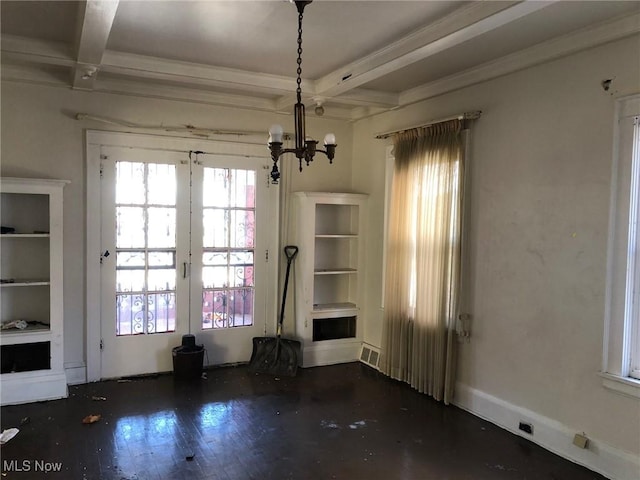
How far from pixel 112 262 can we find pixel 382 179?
2.90 metres

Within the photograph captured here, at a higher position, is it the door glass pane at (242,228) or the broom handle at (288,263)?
the door glass pane at (242,228)

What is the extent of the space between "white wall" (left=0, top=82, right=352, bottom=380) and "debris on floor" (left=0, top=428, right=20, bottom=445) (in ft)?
3.44

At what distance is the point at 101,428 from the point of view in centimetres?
367

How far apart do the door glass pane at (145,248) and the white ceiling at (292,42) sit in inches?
32.7

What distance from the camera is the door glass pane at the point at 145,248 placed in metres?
4.75

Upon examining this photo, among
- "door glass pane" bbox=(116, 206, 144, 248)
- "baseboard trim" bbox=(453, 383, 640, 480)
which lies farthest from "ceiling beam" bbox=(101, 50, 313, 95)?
"baseboard trim" bbox=(453, 383, 640, 480)

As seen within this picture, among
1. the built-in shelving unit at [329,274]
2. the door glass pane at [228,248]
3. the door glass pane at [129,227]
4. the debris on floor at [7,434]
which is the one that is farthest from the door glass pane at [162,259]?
the debris on floor at [7,434]

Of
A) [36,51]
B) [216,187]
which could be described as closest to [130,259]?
[216,187]

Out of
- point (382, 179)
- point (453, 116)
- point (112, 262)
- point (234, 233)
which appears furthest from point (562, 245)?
point (112, 262)

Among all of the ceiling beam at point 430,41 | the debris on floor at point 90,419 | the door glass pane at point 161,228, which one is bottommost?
the debris on floor at point 90,419

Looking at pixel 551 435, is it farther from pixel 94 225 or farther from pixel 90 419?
pixel 94 225

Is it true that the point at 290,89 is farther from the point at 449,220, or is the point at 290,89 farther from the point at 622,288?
the point at 622,288

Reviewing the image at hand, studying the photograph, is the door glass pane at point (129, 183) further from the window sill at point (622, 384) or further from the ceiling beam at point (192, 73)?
the window sill at point (622, 384)

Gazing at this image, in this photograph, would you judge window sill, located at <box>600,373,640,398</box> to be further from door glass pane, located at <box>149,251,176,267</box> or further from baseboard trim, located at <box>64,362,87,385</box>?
baseboard trim, located at <box>64,362,87,385</box>
